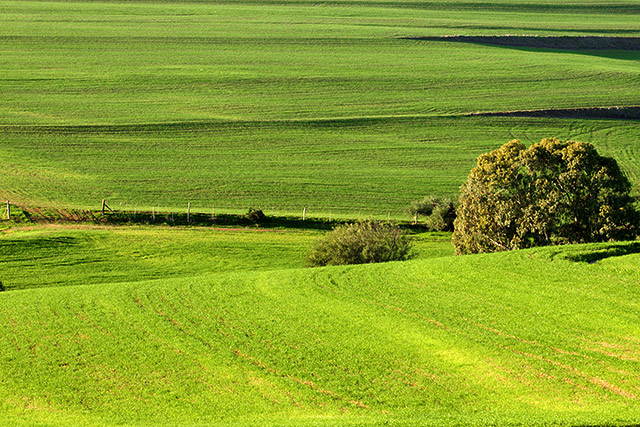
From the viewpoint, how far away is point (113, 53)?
10306 centimetres

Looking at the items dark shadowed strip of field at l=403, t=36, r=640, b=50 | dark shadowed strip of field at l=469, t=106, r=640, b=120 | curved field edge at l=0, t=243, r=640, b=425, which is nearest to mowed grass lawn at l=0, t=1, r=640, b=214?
dark shadowed strip of field at l=469, t=106, r=640, b=120

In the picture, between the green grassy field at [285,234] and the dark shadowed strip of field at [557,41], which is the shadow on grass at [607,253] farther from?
the dark shadowed strip of field at [557,41]

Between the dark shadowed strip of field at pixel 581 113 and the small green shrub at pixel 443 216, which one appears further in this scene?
the dark shadowed strip of field at pixel 581 113

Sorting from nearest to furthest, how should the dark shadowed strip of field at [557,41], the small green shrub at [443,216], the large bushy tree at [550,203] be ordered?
the large bushy tree at [550,203], the small green shrub at [443,216], the dark shadowed strip of field at [557,41]

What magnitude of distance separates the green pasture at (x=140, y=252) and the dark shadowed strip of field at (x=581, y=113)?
3737cm

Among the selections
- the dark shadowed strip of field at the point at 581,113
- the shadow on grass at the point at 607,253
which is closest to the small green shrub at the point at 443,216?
the shadow on grass at the point at 607,253

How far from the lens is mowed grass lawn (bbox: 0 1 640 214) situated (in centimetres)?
6291

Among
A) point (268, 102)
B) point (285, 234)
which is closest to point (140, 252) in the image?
point (285, 234)

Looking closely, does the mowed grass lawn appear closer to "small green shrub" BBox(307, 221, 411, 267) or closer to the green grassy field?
the green grassy field

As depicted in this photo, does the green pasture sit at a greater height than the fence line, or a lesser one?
lesser

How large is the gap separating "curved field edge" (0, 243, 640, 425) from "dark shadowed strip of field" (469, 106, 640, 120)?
174 ft

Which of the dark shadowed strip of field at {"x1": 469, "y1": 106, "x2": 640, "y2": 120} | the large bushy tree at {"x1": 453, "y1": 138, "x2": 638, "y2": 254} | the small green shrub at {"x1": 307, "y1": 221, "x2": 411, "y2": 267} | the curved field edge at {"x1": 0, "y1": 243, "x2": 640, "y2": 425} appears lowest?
the curved field edge at {"x1": 0, "y1": 243, "x2": 640, "y2": 425}

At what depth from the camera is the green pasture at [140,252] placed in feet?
139

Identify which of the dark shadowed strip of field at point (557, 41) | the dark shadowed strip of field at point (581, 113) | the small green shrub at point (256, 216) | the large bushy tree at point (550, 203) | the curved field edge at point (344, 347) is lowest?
the curved field edge at point (344, 347)
